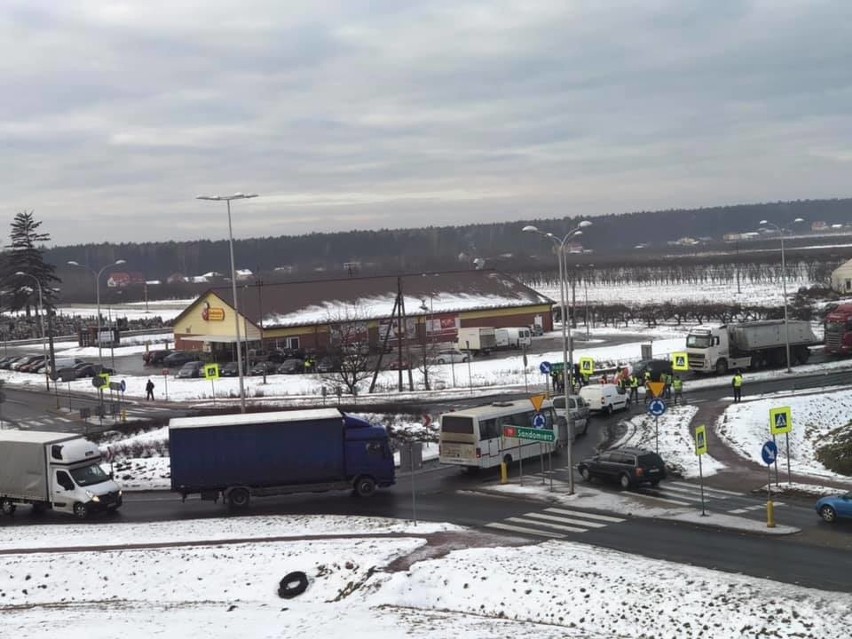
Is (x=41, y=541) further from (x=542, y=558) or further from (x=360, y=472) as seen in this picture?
(x=542, y=558)

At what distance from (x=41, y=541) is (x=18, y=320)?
116946 mm

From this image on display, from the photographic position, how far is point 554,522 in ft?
87.6

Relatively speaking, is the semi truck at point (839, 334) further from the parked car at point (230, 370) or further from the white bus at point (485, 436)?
the parked car at point (230, 370)

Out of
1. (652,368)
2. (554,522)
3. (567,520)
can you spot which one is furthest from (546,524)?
(652,368)

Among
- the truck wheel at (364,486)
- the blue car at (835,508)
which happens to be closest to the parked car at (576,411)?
the truck wheel at (364,486)

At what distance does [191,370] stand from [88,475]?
41242mm

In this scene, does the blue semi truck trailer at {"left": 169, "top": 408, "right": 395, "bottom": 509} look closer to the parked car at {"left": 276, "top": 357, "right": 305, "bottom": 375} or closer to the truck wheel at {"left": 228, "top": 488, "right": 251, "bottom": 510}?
the truck wheel at {"left": 228, "top": 488, "right": 251, "bottom": 510}

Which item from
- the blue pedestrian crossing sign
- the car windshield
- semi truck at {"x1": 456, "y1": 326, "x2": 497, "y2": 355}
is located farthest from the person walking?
semi truck at {"x1": 456, "y1": 326, "x2": 497, "y2": 355}

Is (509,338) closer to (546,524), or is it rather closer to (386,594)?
(546,524)

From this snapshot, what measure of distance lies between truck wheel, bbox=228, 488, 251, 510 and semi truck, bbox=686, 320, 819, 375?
35.7 metres

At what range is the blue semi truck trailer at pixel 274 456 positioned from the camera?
99.2 feet

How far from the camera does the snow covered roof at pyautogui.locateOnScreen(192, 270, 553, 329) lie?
8256 cm

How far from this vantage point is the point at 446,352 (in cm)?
7512

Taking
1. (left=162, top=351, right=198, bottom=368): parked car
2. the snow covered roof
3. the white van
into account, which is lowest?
the white van
